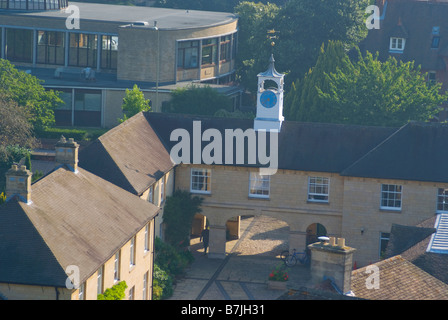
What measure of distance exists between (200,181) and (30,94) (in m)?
19.0

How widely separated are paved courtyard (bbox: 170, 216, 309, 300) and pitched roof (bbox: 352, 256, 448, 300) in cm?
980

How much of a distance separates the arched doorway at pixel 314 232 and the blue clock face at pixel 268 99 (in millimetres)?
7761

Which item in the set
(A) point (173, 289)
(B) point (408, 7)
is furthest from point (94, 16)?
(A) point (173, 289)

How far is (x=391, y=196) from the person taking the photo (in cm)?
5162

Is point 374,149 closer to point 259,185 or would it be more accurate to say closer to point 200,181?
point 259,185

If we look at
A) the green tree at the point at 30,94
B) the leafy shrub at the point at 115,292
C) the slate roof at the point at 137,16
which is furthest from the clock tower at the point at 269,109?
the slate roof at the point at 137,16

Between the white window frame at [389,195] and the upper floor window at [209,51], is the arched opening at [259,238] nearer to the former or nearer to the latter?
the white window frame at [389,195]

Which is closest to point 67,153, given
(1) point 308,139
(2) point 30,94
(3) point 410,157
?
(1) point 308,139

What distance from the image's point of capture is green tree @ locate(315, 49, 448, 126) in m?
62.0

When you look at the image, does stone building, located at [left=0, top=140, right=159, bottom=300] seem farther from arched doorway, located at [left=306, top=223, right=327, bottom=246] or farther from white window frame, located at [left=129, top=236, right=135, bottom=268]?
arched doorway, located at [left=306, top=223, right=327, bottom=246]

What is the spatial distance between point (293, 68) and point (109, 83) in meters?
15.7

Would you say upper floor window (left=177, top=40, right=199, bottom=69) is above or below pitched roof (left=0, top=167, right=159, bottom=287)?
above

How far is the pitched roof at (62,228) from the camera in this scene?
31812 millimetres

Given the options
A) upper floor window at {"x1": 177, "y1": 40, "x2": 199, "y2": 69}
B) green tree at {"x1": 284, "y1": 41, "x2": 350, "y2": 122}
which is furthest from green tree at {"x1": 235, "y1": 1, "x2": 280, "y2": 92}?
green tree at {"x1": 284, "y1": 41, "x2": 350, "y2": 122}
